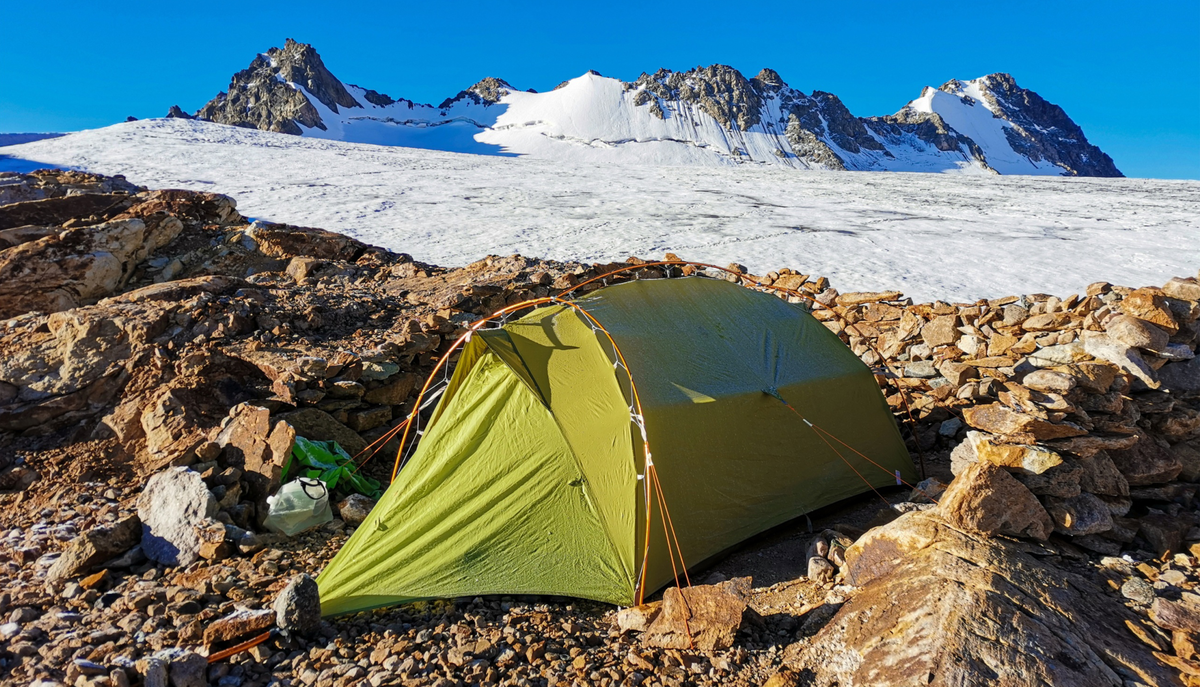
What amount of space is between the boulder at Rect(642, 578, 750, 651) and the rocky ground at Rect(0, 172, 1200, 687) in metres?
0.02

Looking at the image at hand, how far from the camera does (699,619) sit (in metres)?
4.02

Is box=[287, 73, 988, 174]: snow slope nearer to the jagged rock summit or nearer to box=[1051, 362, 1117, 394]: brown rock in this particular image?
the jagged rock summit

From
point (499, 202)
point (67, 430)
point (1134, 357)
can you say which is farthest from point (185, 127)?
point (1134, 357)

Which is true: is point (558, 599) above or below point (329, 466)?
below

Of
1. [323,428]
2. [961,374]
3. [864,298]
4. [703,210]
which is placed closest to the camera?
[323,428]

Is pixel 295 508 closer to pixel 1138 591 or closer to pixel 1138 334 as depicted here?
pixel 1138 591

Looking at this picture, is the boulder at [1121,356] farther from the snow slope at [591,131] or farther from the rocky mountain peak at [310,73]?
the rocky mountain peak at [310,73]

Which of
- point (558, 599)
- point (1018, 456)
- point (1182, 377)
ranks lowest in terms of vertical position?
point (558, 599)

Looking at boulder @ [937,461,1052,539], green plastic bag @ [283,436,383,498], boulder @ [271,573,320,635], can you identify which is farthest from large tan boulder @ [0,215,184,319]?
boulder @ [937,461,1052,539]

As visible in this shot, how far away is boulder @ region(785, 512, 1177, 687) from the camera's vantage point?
10.8 feet

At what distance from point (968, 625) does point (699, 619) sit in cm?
152

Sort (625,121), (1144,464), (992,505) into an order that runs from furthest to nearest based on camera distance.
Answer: (625,121) → (1144,464) → (992,505)

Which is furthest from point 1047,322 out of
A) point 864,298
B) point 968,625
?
point 968,625

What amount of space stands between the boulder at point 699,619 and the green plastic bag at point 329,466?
11.1 ft
